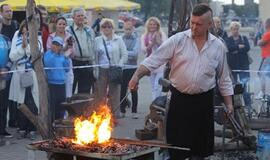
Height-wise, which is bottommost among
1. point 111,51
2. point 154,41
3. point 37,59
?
point 111,51

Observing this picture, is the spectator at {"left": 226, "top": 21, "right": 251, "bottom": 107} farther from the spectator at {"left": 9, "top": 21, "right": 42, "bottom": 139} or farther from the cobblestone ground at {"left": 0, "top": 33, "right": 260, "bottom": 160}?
the spectator at {"left": 9, "top": 21, "right": 42, "bottom": 139}

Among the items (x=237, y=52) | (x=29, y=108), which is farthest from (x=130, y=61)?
(x=29, y=108)

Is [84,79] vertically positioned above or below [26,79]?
below

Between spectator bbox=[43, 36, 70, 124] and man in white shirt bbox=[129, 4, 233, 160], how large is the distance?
4.21 metres

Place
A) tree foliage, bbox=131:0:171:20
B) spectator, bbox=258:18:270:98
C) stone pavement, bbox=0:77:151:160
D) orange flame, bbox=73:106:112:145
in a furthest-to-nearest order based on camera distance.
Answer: tree foliage, bbox=131:0:171:20 → spectator, bbox=258:18:270:98 → stone pavement, bbox=0:77:151:160 → orange flame, bbox=73:106:112:145

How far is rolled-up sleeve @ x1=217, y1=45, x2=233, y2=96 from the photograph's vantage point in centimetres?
666

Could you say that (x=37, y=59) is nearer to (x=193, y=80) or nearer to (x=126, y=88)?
(x=193, y=80)

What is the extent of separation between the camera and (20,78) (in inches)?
405

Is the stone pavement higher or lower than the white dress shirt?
lower

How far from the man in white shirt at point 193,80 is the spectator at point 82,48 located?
5.07m

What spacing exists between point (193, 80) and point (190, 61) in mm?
187

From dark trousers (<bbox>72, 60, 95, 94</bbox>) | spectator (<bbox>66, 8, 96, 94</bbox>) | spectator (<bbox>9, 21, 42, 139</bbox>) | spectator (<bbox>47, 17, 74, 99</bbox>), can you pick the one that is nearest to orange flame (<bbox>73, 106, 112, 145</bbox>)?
spectator (<bbox>9, 21, 42, 139</bbox>)

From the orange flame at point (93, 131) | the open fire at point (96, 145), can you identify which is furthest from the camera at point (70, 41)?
the orange flame at point (93, 131)

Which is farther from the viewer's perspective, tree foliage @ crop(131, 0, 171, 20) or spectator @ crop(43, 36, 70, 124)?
tree foliage @ crop(131, 0, 171, 20)
